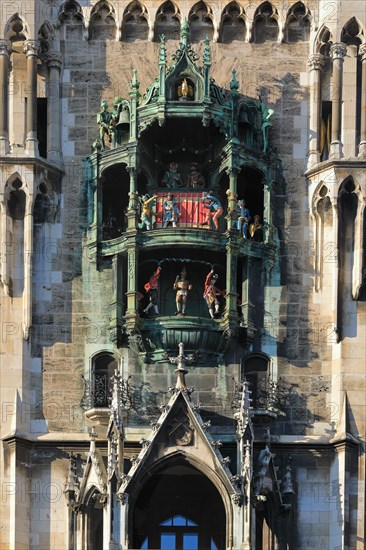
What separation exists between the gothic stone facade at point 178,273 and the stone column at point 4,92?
0.05 metres

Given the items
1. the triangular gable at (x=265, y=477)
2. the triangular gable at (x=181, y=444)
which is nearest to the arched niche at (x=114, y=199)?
the triangular gable at (x=181, y=444)

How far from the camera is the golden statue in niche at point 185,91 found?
4472cm

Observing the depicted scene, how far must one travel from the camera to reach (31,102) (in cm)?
4462

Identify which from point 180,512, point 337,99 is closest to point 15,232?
point 180,512

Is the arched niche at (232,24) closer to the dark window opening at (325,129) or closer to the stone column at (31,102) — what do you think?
the dark window opening at (325,129)

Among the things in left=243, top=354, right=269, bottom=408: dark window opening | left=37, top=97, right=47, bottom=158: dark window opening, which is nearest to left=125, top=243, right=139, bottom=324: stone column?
left=243, top=354, right=269, bottom=408: dark window opening

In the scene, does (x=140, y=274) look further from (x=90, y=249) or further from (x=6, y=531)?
(x=6, y=531)

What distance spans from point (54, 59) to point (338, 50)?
457 centimetres

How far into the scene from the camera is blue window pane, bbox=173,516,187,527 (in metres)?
44.0

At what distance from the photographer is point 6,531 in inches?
1705

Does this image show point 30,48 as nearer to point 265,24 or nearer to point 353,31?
point 265,24

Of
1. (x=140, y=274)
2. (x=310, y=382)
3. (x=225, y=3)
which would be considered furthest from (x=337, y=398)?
(x=225, y=3)

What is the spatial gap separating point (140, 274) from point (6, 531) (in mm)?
4637

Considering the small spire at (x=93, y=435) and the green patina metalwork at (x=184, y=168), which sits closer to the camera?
the small spire at (x=93, y=435)
